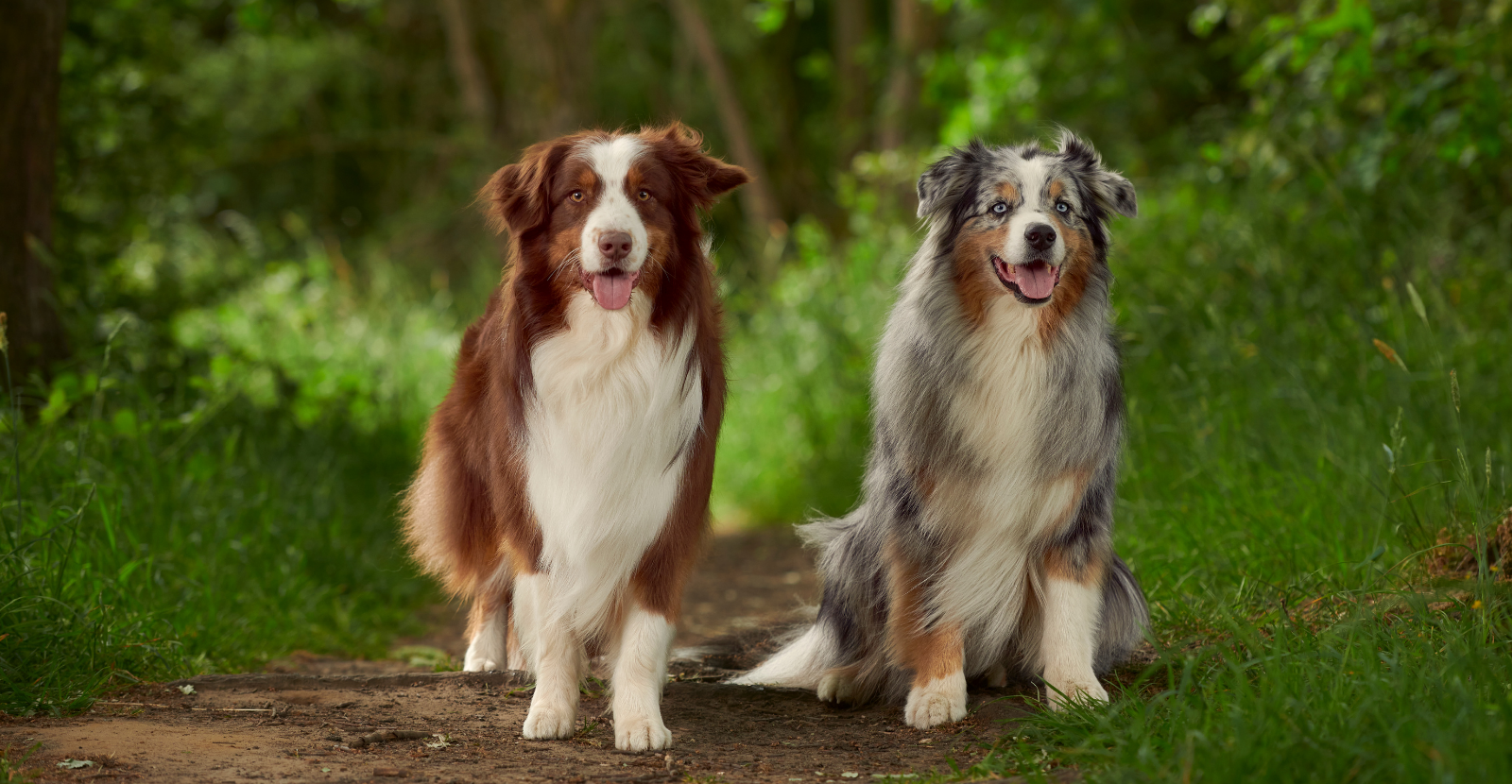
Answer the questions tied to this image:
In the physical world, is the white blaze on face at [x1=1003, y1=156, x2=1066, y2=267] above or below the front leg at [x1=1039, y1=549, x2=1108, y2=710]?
above

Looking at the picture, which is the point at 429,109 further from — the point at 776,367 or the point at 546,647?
the point at 546,647

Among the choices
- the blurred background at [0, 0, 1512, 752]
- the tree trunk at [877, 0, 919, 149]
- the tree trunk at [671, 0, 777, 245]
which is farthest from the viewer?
the tree trunk at [671, 0, 777, 245]

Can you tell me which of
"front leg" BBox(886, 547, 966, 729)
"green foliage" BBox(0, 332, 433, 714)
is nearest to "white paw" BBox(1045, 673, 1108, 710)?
"front leg" BBox(886, 547, 966, 729)

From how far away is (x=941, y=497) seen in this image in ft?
11.5

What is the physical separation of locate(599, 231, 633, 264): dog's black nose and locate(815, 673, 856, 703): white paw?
151cm

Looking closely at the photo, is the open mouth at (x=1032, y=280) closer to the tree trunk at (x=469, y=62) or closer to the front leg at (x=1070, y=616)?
the front leg at (x=1070, y=616)

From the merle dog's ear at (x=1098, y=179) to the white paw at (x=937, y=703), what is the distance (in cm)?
143

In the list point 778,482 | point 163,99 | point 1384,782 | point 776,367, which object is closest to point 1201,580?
point 1384,782

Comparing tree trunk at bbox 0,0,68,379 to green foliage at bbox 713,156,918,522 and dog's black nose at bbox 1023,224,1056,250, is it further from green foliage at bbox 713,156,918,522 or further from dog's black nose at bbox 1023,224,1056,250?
dog's black nose at bbox 1023,224,1056,250

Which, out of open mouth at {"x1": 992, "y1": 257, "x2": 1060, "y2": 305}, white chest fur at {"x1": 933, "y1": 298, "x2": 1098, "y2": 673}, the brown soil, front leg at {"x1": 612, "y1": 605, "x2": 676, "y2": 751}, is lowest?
the brown soil

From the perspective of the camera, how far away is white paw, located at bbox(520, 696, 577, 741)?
3.24m

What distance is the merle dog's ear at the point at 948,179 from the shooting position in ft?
11.8

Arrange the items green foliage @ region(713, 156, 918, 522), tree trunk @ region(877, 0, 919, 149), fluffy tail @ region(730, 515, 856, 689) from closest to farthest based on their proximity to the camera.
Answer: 1. fluffy tail @ region(730, 515, 856, 689)
2. green foliage @ region(713, 156, 918, 522)
3. tree trunk @ region(877, 0, 919, 149)

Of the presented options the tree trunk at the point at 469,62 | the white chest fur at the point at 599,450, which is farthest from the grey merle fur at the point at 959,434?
the tree trunk at the point at 469,62
